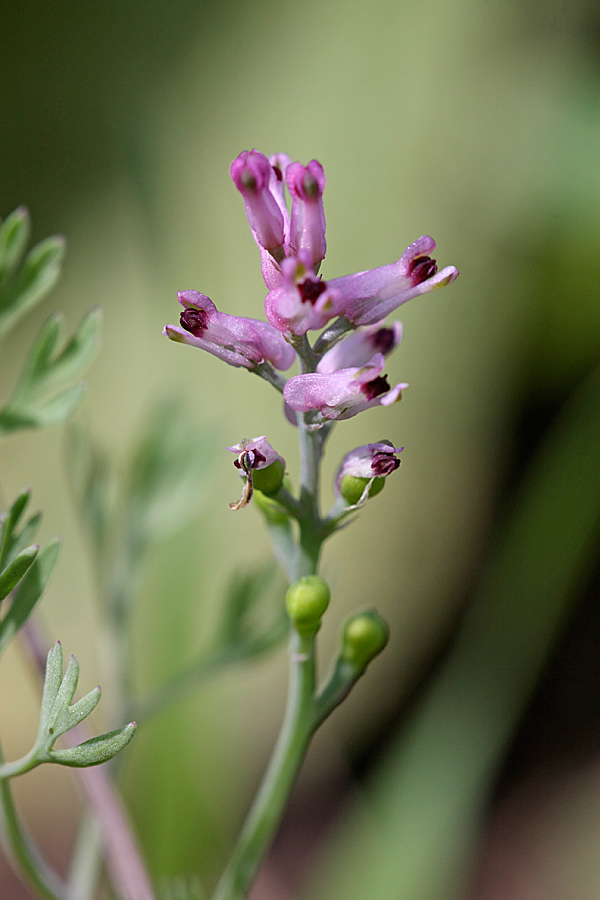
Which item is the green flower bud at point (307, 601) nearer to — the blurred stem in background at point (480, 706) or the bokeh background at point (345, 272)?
the blurred stem in background at point (480, 706)

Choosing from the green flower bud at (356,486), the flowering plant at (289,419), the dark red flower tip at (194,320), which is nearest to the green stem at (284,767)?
the flowering plant at (289,419)

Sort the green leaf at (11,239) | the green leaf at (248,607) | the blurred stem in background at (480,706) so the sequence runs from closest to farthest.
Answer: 1. the green leaf at (11,239)
2. the green leaf at (248,607)
3. the blurred stem in background at (480,706)

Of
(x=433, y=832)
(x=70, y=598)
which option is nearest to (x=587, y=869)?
(x=433, y=832)

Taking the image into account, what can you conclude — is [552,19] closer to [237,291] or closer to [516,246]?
[516,246]

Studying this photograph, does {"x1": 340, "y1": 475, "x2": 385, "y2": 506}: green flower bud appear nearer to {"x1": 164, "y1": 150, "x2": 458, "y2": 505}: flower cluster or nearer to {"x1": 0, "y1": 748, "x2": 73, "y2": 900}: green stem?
{"x1": 164, "y1": 150, "x2": 458, "y2": 505}: flower cluster

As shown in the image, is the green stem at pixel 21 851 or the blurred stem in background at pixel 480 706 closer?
the green stem at pixel 21 851

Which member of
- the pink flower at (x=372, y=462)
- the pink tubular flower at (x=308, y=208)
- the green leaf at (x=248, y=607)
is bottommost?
the green leaf at (x=248, y=607)

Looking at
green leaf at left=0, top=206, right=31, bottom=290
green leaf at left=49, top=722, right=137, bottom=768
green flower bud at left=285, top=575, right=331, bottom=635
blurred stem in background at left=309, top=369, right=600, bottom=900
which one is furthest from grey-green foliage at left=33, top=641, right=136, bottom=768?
blurred stem in background at left=309, top=369, right=600, bottom=900

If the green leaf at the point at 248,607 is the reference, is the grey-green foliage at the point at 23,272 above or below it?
A: above
